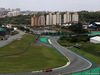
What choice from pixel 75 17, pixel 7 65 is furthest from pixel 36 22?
pixel 7 65

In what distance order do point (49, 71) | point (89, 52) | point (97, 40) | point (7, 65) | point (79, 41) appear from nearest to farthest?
point (49, 71) < point (7, 65) < point (89, 52) < point (97, 40) < point (79, 41)

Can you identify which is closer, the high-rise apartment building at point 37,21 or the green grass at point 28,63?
the green grass at point 28,63

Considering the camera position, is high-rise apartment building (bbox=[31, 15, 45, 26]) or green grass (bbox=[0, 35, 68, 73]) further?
high-rise apartment building (bbox=[31, 15, 45, 26])

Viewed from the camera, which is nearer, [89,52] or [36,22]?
[89,52]

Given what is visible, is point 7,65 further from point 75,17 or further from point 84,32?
point 75,17

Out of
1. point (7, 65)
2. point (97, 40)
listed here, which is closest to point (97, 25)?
point (97, 40)

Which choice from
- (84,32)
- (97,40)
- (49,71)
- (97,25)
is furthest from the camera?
(97,25)

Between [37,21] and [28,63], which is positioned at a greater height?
[28,63]

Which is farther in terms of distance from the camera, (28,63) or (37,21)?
(37,21)

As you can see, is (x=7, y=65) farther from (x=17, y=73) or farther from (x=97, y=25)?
(x=97, y=25)
